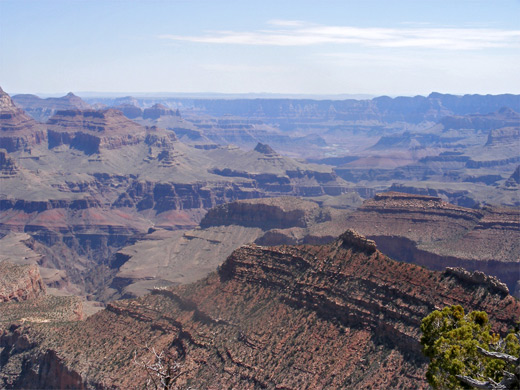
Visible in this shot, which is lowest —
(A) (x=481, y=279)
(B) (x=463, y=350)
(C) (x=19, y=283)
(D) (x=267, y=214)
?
(D) (x=267, y=214)

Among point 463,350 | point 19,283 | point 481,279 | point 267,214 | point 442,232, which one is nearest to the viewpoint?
point 463,350

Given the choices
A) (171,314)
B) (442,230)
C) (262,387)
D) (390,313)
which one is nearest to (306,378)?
(262,387)

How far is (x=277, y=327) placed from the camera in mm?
58500

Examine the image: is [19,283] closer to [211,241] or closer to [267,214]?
[211,241]

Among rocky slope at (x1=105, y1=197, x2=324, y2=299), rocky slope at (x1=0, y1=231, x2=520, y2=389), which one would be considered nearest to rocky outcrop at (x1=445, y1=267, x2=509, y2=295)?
rocky slope at (x1=0, y1=231, x2=520, y2=389)

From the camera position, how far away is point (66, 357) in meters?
65.8

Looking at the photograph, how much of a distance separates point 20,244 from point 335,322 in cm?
14541

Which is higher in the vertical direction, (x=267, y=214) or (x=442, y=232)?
(x=442, y=232)

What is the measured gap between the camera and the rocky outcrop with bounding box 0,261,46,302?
8862cm

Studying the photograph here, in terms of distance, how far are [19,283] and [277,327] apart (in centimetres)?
4676

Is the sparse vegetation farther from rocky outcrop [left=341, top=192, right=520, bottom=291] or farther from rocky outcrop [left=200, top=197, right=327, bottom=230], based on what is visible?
rocky outcrop [left=200, top=197, right=327, bottom=230]

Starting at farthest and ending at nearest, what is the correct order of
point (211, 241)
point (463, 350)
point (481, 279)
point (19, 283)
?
point (211, 241) → point (19, 283) → point (481, 279) → point (463, 350)

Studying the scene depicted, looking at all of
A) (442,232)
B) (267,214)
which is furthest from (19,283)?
(442,232)

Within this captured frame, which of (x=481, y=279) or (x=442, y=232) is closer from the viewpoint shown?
(x=481, y=279)
